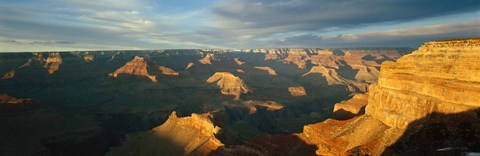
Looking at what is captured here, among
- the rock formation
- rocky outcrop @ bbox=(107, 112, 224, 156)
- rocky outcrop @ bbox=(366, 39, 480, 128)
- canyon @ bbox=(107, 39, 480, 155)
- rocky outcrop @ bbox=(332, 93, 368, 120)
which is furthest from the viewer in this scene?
rocky outcrop @ bbox=(332, 93, 368, 120)

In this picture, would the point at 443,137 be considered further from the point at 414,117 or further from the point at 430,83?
the point at 430,83

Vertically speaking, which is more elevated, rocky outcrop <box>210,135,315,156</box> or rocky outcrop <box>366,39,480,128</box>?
rocky outcrop <box>366,39,480,128</box>

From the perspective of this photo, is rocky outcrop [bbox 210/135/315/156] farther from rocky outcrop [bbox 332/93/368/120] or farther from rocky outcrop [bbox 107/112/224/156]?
rocky outcrop [bbox 332/93/368/120]

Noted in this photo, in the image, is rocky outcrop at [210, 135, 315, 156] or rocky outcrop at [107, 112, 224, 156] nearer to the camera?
rocky outcrop at [210, 135, 315, 156]

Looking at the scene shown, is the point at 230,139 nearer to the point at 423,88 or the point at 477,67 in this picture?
the point at 423,88

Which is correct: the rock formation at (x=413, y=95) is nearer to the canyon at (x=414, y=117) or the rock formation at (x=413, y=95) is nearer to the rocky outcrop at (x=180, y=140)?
the canyon at (x=414, y=117)

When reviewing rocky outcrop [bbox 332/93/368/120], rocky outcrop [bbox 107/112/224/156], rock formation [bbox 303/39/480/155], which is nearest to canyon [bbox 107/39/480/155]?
rock formation [bbox 303/39/480/155]

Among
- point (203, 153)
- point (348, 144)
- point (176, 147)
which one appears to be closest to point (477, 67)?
point (348, 144)
